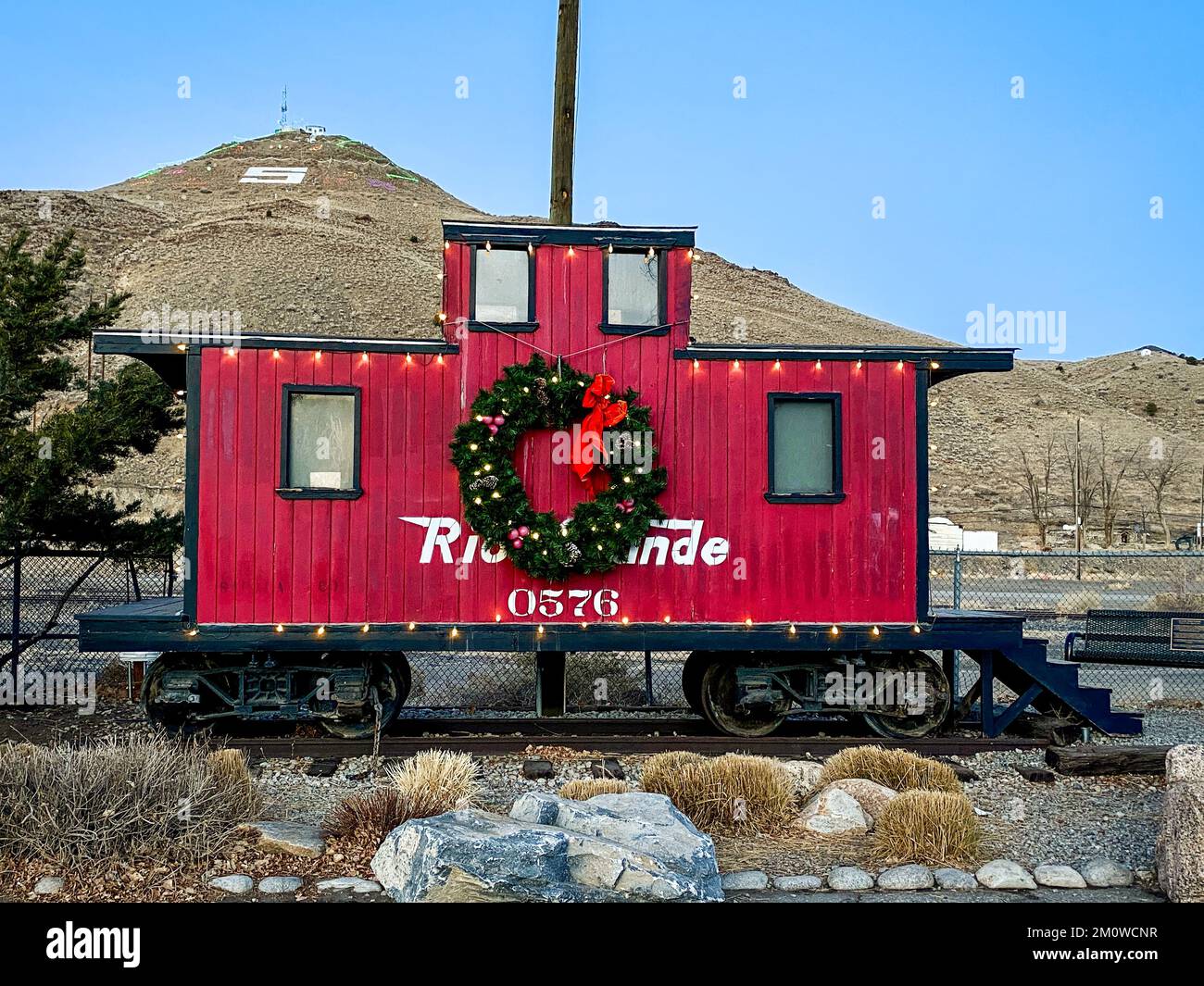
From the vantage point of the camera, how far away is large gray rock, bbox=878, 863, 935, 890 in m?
6.17

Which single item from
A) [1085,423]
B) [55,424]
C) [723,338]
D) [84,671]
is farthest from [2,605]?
[1085,423]

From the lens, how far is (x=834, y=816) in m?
7.25

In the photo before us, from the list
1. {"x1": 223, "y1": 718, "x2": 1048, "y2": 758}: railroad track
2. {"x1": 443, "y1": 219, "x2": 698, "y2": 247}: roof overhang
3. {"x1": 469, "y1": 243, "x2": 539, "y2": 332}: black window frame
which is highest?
{"x1": 443, "y1": 219, "x2": 698, "y2": 247}: roof overhang

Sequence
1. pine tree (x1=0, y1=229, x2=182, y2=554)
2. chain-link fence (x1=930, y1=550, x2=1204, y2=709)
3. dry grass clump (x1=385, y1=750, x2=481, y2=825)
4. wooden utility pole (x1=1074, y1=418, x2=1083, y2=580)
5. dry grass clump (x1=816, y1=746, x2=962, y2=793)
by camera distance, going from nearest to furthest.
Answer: dry grass clump (x1=385, y1=750, x2=481, y2=825)
dry grass clump (x1=816, y1=746, x2=962, y2=793)
pine tree (x1=0, y1=229, x2=182, y2=554)
chain-link fence (x1=930, y1=550, x2=1204, y2=709)
wooden utility pole (x1=1074, y1=418, x2=1083, y2=580)

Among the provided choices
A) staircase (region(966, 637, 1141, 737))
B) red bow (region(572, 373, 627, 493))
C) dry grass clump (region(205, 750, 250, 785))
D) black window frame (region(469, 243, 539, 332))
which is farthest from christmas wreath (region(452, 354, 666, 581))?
staircase (region(966, 637, 1141, 737))

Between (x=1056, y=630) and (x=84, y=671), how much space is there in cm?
1577

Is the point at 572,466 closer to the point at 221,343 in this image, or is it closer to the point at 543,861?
the point at 221,343

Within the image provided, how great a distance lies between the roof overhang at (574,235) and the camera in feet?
33.8

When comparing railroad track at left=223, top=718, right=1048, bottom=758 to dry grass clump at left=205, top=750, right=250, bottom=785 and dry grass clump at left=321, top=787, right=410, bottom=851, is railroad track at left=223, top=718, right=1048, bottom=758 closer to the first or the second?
dry grass clump at left=205, top=750, right=250, bottom=785

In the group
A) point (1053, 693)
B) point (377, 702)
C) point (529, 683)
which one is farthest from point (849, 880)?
point (529, 683)

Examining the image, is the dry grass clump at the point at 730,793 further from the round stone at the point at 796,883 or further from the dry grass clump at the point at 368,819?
the dry grass clump at the point at 368,819

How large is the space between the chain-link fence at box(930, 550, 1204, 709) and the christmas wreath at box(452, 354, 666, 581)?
4.61m

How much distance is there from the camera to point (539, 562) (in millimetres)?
9914

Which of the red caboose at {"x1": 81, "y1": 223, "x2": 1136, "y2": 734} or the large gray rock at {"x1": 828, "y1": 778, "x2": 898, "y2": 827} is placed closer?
the large gray rock at {"x1": 828, "y1": 778, "x2": 898, "y2": 827}
